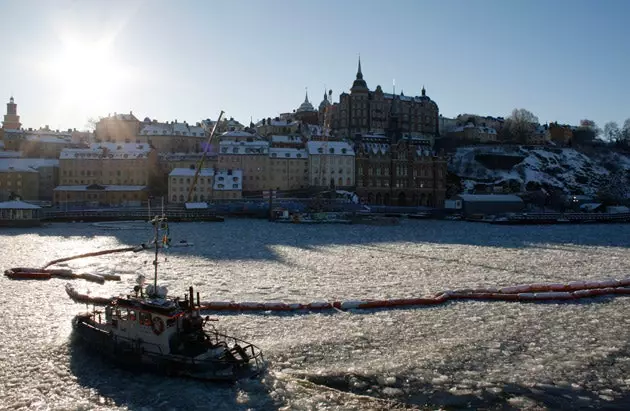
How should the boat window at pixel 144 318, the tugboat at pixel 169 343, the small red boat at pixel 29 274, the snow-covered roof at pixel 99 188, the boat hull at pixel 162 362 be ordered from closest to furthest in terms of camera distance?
1. the boat hull at pixel 162 362
2. the tugboat at pixel 169 343
3. the boat window at pixel 144 318
4. the small red boat at pixel 29 274
5. the snow-covered roof at pixel 99 188

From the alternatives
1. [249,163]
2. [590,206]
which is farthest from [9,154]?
[590,206]

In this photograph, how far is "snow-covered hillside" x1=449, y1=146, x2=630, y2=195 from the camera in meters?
149

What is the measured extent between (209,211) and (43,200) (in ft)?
129

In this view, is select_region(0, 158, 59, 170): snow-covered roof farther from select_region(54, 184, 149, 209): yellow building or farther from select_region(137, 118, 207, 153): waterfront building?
select_region(137, 118, 207, 153): waterfront building

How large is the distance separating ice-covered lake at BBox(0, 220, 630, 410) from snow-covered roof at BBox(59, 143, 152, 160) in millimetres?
74619

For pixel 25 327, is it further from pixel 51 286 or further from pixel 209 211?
pixel 209 211

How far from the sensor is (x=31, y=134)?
5679 inches

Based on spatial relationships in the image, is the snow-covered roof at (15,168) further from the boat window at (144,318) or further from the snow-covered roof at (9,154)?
the boat window at (144,318)

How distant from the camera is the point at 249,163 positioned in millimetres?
120250

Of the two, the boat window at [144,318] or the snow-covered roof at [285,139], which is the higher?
the snow-covered roof at [285,139]

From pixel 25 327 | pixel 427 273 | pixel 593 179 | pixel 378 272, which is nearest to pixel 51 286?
pixel 25 327

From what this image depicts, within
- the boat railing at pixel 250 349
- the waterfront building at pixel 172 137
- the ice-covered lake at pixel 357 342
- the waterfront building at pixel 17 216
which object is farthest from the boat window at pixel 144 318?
the waterfront building at pixel 172 137

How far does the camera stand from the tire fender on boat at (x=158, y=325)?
20.3m

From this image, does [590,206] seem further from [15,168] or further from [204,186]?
[15,168]
